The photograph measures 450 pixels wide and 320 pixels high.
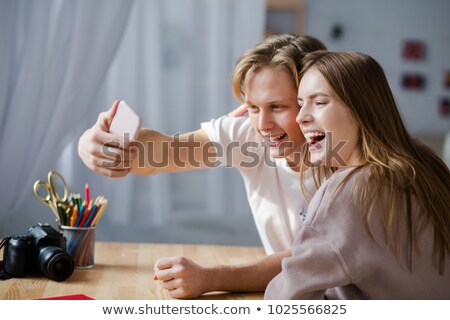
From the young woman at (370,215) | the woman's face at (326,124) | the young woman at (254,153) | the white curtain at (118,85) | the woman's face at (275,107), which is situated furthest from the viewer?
the white curtain at (118,85)

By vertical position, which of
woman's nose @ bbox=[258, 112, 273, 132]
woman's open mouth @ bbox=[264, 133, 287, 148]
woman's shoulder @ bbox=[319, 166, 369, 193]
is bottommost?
woman's open mouth @ bbox=[264, 133, 287, 148]

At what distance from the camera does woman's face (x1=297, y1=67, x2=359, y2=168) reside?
1.00 m

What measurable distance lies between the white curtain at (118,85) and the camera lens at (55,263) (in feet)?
3.22

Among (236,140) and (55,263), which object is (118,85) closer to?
(236,140)

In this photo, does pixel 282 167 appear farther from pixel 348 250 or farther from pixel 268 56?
pixel 348 250

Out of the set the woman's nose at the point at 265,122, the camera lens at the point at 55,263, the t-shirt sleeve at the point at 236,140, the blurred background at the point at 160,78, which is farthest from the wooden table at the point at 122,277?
the blurred background at the point at 160,78

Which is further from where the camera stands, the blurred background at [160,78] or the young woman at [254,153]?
the blurred background at [160,78]

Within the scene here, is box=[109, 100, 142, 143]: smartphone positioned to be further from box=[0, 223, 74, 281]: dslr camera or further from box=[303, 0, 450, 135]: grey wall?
box=[303, 0, 450, 135]: grey wall

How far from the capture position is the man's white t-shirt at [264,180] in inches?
55.1

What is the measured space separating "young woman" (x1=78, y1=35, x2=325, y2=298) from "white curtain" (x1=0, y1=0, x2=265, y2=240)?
0.78 m

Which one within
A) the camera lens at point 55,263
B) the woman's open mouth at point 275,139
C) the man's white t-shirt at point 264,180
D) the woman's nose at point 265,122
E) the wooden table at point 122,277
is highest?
the woman's nose at point 265,122

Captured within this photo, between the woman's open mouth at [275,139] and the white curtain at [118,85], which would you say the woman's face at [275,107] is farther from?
the white curtain at [118,85]

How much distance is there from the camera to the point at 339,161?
1.04 metres

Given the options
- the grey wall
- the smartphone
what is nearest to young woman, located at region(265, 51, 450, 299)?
the smartphone
